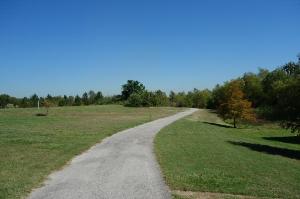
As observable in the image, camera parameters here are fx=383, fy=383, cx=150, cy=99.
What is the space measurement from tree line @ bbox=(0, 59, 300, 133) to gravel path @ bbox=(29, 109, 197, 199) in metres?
12.7

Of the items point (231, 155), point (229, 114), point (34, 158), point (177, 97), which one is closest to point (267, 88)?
point (177, 97)

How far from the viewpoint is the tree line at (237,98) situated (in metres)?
27.0

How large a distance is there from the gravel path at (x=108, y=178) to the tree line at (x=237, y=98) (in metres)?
12.7

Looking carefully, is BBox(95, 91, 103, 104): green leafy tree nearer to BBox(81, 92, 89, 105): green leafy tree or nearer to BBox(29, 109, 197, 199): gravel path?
BBox(81, 92, 89, 105): green leafy tree

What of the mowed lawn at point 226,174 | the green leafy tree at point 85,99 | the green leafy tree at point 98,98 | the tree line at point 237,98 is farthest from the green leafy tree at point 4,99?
the mowed lawn at point 226,174

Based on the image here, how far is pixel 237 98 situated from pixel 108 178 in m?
43.6

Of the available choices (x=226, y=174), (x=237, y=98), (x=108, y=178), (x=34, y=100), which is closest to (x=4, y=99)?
(x=34, y=100)

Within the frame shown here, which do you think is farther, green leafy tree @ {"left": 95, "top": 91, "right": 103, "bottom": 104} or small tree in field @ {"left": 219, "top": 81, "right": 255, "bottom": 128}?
green leafy tree @ {"left": 95, "top": 91, "right": 103, "bottom": 104}

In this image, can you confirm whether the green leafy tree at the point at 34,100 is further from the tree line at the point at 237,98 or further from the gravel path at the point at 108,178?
the gravel path at the point at 108,178

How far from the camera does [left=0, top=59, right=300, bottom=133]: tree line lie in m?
27.0

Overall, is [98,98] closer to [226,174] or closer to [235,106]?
[235,106]

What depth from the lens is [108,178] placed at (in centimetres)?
1261

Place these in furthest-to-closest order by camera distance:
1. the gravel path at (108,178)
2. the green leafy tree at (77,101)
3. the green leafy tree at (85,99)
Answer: the green leafy tree at (85,99) < the green leafy tree at (77,101) < the gravel path at (108,178)

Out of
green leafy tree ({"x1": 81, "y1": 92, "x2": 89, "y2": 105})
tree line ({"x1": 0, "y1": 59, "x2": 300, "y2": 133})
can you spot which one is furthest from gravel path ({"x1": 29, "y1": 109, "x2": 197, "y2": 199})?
green leafy tree ({"x1": 81, "y1": 92, "x2": 89, "y2": 105})
